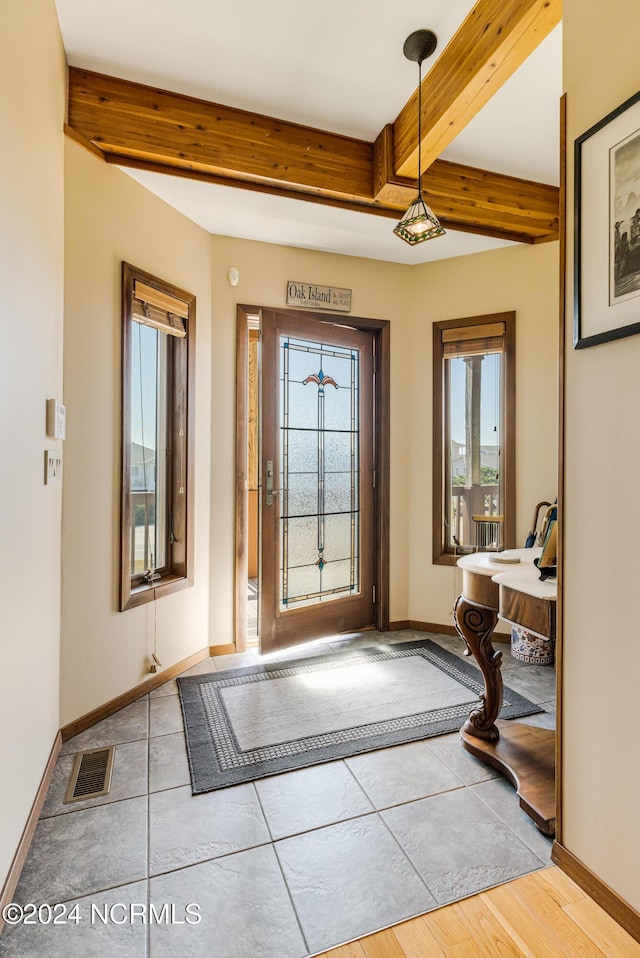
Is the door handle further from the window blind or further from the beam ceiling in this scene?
the beam ceiling

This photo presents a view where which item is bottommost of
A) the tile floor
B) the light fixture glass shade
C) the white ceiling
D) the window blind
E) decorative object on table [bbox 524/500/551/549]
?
the tile floor

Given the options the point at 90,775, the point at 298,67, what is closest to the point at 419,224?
the point at 298,67

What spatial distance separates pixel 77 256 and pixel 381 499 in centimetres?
237

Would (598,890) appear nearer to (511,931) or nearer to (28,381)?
(511,931)

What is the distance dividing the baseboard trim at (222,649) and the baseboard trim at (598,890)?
208 cm

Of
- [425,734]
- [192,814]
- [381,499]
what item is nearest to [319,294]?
[381,499]

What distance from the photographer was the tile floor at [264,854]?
1.30 meters

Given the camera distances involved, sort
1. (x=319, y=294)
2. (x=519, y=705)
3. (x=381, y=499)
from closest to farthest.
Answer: (x=519, y=705) < (x=319, y=294) < (x=381, y=499)

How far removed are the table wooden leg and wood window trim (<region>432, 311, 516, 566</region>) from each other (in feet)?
4.50

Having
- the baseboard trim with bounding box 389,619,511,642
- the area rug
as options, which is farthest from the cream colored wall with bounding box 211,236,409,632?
the baseboard trim with bounding box 389,619,511,642

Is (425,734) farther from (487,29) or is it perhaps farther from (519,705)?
(487,29)

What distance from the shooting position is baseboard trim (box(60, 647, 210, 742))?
86.7 inches

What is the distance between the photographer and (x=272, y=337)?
10.2 ft

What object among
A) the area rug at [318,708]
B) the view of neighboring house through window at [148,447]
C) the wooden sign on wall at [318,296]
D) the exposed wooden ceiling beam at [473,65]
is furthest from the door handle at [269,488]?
the exposed wooden ceiling beam at [473,65]
